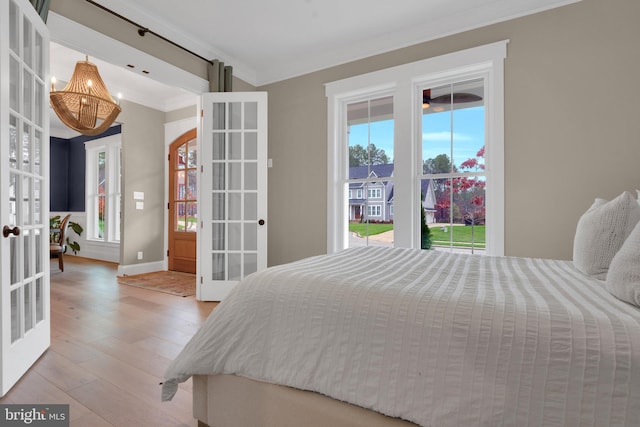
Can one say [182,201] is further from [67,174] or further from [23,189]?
[67,174]

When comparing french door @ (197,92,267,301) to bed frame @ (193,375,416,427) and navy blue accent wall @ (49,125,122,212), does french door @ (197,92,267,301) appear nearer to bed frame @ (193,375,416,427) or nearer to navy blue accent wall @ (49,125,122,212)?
bed frame @ (193,375,416,427)

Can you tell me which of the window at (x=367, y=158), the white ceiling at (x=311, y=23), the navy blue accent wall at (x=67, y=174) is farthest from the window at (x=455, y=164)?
the navy blue accent wall at (x=67, y=174)

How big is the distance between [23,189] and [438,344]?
2.46 meters

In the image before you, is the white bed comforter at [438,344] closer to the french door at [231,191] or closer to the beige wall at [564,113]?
the beige wall at [564,113]

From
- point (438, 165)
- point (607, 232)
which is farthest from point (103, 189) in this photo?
point (607, 232)

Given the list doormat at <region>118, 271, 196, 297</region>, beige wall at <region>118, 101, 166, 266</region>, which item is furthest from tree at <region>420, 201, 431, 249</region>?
beige wall at <region>118, 101, 166, 266</region>

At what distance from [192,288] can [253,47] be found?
116 inches

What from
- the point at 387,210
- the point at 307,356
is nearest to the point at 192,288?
the point at 387,210

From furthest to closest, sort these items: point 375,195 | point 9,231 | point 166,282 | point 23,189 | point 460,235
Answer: point 166,282 < point 375,195 < point 460,235 < point 23,189 < point 9,231

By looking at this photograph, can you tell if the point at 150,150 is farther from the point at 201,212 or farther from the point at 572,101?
the point at 572,101

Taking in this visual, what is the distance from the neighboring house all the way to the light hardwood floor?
1.91m

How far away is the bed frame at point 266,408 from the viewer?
106cm

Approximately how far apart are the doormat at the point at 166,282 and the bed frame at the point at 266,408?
2704mm

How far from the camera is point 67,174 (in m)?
7.31
